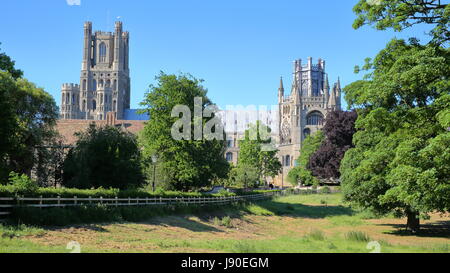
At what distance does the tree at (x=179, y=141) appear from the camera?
134 ft

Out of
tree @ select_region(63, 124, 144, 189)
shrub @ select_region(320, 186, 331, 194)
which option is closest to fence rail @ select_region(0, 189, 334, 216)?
tree @ select_region(63, 124, 144, 189)

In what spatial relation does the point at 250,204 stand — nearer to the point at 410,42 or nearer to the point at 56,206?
the point at 56,206

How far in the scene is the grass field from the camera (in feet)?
56.7

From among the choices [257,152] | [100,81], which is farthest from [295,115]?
[100,81]

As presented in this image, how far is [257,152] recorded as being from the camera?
245 ft

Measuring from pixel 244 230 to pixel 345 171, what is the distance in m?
8.68

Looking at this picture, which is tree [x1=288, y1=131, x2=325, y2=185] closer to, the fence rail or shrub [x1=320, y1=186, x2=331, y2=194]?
shrub [x1=320, y1=186, x2=331, y2=194]

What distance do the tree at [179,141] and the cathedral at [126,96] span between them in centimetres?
8785

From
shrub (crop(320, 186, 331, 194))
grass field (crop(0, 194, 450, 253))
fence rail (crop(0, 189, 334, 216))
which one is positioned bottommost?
grass field (crop(0, 194, 450, 253))

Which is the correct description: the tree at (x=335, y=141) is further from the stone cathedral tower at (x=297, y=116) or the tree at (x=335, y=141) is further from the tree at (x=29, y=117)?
the stone cathedral tower at (x=297, y=116)

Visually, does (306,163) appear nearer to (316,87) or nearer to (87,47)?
(316,87)

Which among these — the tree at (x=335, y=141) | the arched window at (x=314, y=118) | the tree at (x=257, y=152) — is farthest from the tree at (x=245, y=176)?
the arched window at (x=314, y=118)

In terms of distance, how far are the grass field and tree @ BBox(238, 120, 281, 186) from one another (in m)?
20.0
